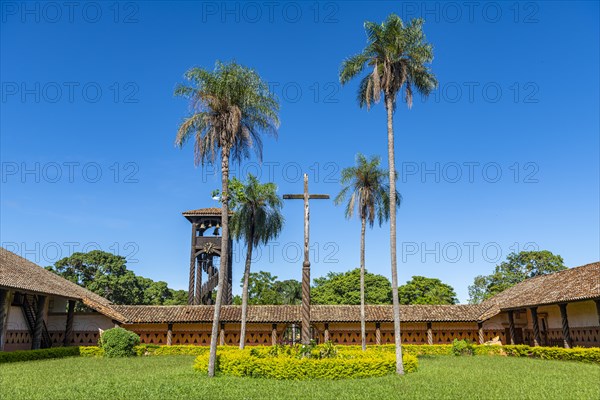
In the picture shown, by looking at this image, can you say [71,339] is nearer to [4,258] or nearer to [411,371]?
[4,258]

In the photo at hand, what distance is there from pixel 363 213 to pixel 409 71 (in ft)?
39.0

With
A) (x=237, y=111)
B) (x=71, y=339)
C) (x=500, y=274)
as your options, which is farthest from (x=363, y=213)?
(x=500, y=274)

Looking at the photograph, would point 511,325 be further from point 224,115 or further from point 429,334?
point 224,115

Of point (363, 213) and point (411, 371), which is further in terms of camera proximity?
point (363, 213)

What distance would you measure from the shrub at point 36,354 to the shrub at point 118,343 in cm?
215

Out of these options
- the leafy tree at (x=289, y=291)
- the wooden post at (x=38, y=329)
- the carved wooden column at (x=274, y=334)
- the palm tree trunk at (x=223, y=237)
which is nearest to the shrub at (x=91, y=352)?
the wooden post at (x=38, y=329)

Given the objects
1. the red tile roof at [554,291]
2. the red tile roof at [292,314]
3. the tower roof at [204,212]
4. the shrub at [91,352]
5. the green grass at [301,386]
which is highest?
the tower roof at [204,212]

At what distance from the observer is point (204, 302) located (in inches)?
1576

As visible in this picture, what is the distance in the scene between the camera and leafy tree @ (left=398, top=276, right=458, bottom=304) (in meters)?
56.9

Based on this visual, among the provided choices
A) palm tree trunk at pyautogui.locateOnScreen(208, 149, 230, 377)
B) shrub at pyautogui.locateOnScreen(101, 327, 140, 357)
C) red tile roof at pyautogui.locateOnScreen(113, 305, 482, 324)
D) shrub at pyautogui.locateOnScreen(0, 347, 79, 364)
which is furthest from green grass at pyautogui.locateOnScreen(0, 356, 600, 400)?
red tile roof at pyautogui.locateOnScreen(113, 305, 482, 324)

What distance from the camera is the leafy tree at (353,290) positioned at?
2350 inches

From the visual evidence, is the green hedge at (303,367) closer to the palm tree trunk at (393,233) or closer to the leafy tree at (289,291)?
the palm tree trunk at (393,233)

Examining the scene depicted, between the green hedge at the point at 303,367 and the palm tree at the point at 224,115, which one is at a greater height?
the palm tree at the point at 224,115

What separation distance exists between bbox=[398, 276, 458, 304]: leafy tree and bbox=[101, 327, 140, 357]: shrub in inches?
1393
